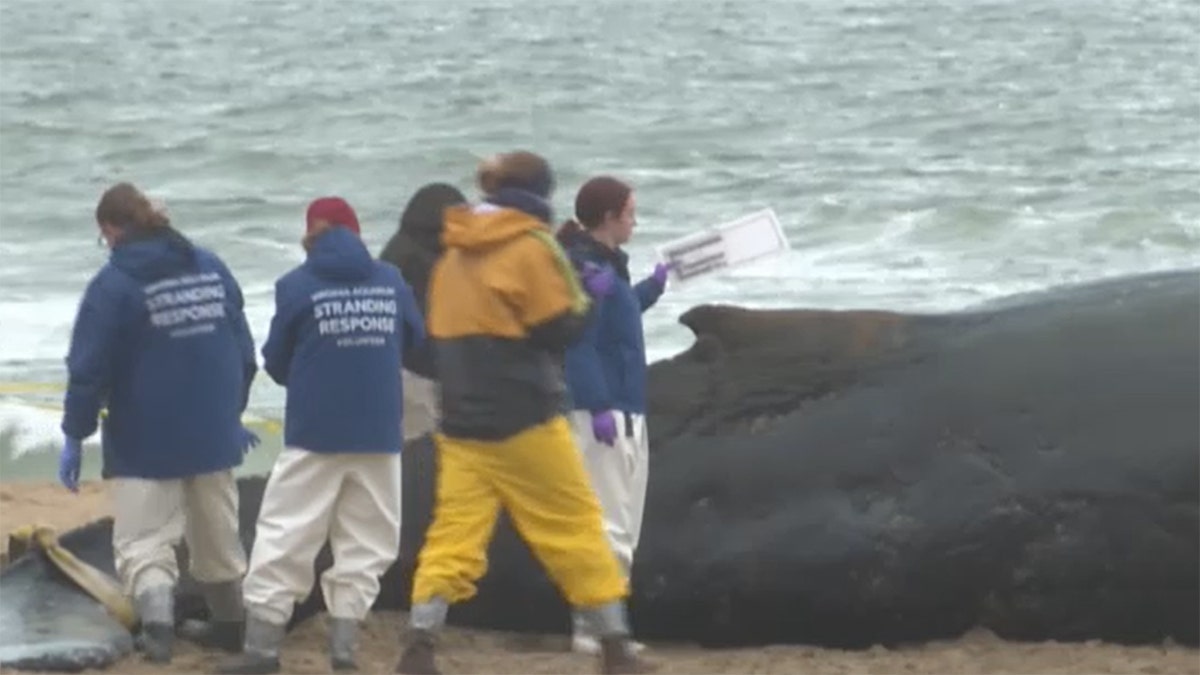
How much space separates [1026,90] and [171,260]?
40995mm

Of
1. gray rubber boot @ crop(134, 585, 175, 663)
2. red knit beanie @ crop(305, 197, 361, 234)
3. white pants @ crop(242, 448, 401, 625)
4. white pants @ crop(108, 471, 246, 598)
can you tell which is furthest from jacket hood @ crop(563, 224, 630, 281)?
gray rubber boot @ crop(134, 585, 175, 663)

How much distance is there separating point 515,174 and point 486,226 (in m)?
0.20

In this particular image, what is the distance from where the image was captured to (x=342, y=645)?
8.84 metres

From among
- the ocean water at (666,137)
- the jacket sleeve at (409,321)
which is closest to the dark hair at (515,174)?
the jacket sleeve at (409,321)

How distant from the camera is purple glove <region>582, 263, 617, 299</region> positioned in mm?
8734

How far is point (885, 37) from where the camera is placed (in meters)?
63.8

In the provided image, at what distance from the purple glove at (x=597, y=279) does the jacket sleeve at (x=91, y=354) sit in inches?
61.6

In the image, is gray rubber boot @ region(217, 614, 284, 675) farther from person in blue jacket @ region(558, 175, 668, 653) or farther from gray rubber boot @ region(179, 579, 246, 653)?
person in blue jacket @ region(558, 175, 668, 653)

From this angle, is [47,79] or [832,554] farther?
[47,79]

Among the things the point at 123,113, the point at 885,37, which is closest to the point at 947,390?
the point at 123,113

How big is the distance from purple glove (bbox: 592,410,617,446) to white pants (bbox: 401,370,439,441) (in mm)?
1468

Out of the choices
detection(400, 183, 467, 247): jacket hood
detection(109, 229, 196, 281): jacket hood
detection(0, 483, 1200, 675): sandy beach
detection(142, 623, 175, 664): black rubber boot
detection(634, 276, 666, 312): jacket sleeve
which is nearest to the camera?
detection(0, 483, 1200, 675): sandy beach

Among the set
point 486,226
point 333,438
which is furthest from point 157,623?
point 486,226

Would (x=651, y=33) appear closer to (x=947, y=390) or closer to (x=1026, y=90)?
(x=1026, y=90)
